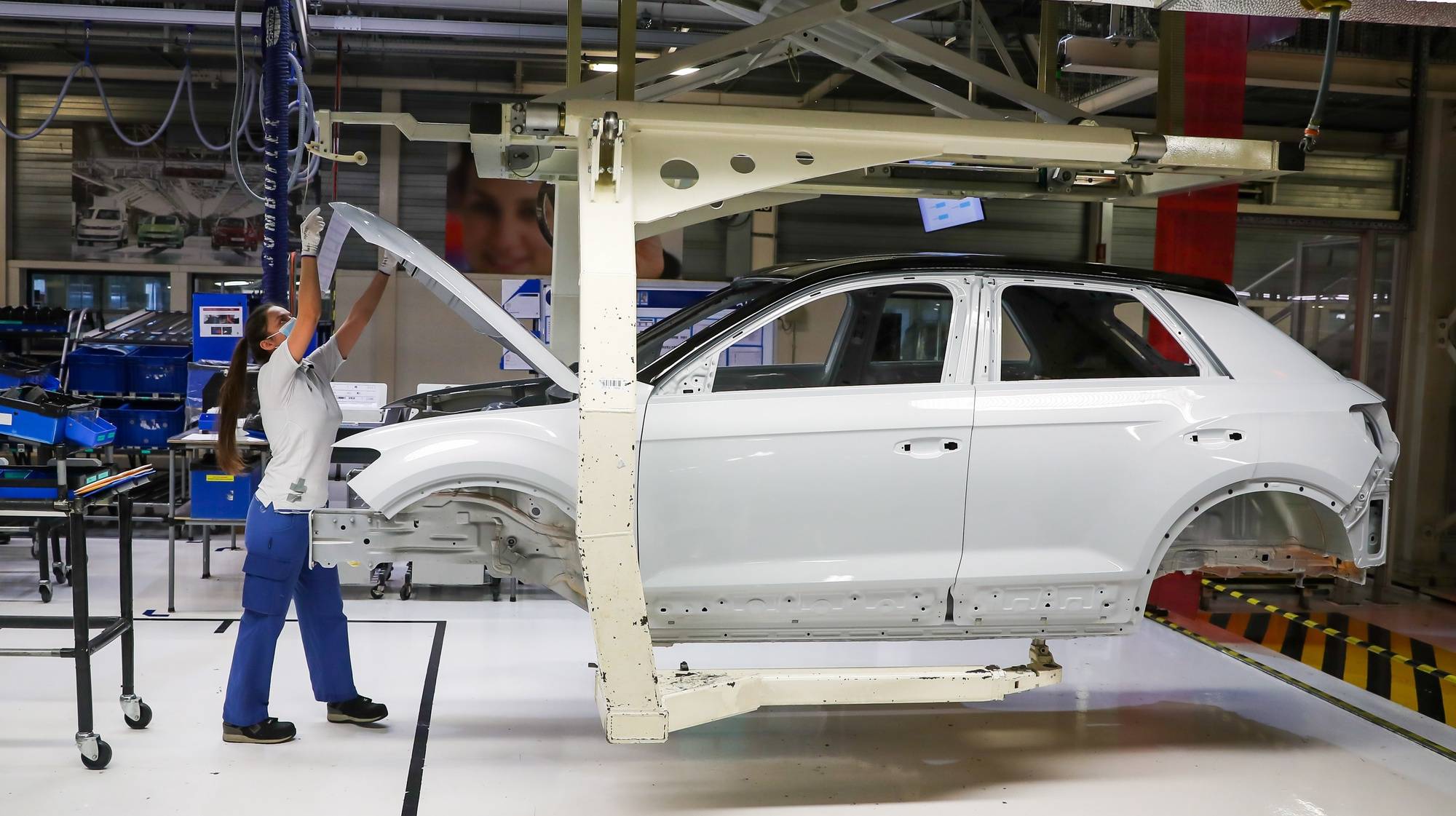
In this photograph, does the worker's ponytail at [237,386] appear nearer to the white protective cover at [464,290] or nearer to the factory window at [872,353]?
the white protective cover at [464,290]

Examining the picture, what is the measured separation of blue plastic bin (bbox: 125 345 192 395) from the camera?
8742mm

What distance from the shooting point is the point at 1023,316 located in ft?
13.4

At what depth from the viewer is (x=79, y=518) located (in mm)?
3875

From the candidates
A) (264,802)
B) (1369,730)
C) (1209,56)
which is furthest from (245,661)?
(1209,56)

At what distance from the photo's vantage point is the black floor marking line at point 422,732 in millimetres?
3549

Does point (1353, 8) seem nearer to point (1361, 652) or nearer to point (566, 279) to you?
point (566, 279)

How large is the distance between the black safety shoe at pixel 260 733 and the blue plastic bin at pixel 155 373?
18.5 ft

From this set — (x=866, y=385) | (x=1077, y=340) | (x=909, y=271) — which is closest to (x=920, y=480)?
(x=866, y=385)

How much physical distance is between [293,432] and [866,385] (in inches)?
84.8

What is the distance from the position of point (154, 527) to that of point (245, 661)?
19.1 feet

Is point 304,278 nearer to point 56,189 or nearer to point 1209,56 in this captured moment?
point 1209,56

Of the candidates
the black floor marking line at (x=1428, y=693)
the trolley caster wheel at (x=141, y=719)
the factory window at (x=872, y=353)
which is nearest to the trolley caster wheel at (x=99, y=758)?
the trolley caster wheel at (x=141, y=719)

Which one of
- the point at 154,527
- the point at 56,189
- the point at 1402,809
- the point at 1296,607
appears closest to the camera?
the point at 1402,809

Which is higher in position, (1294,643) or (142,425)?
(142,425)
